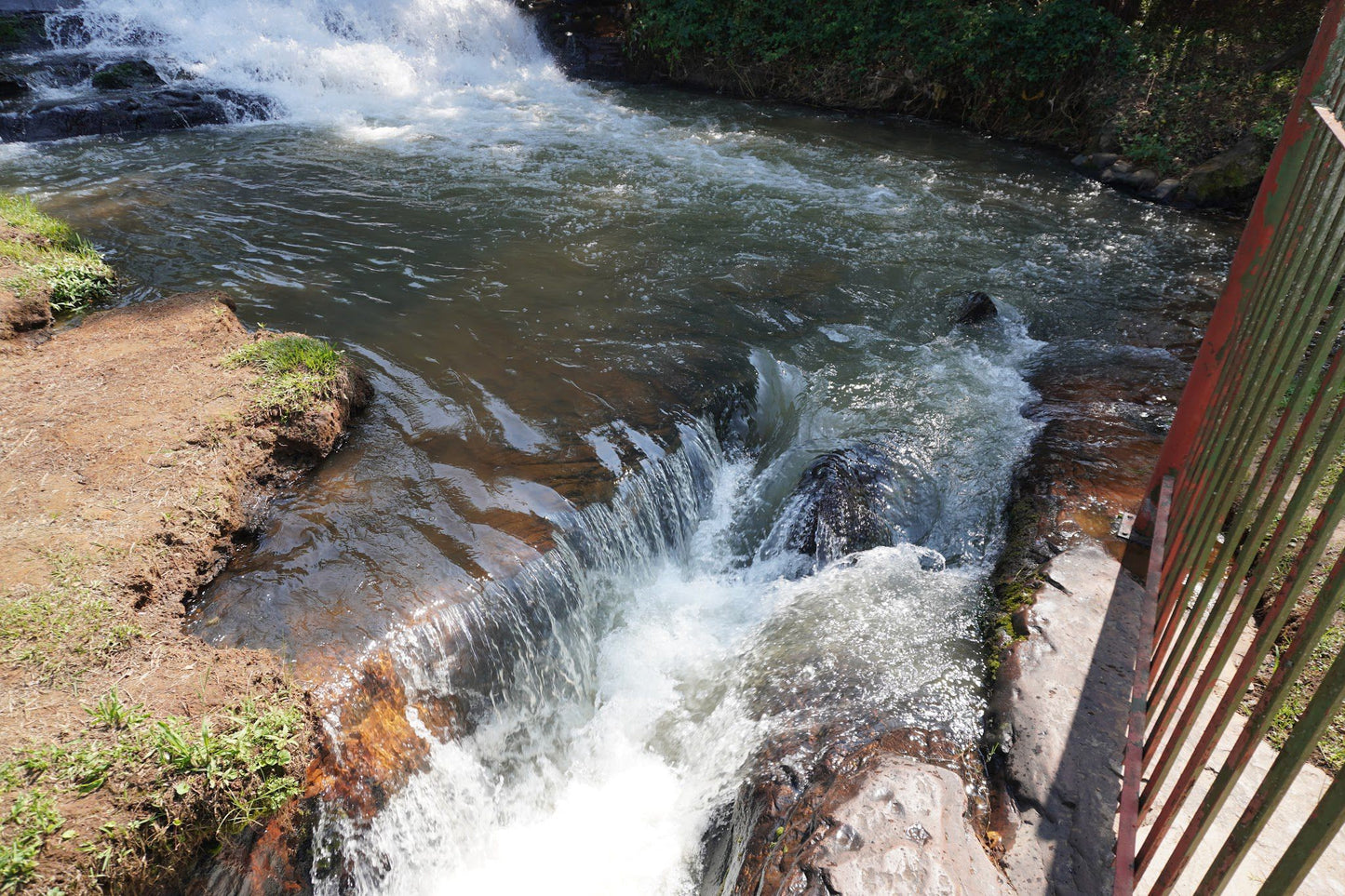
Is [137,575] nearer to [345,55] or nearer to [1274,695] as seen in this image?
[1274,695]

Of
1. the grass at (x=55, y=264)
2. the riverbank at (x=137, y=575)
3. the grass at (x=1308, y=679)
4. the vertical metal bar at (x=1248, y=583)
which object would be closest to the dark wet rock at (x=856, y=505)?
the grass at (x=1308, y=679)

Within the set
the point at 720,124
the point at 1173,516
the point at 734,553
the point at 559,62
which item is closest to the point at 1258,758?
the point at 1173,516

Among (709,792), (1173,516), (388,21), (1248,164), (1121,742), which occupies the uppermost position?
(388,21)

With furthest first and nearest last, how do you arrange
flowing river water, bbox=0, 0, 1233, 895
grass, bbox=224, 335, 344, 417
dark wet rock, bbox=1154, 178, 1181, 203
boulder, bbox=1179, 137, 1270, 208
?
dark wet rock, bbox=1154, 178, 1181, 203 → boulder, bbox=1179, 137, 1270, 208 → grass, bbox=224, 335, 344, 417 → flowing river water, bbox=0, 0, 1233, 895

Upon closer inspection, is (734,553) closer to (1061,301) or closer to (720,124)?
(1061,301)

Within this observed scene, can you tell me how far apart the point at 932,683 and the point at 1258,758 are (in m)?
1.25

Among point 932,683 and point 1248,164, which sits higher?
point 1248,164

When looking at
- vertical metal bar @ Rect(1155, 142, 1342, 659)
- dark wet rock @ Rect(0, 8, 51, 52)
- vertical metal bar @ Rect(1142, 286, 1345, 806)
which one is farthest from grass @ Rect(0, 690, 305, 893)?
dark wet rock @ Rect(0, 8, 51, 52)

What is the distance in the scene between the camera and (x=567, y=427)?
5020mm

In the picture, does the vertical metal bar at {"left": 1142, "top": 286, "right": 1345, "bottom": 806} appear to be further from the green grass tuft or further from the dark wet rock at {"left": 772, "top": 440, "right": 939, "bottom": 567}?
the green grass tuft

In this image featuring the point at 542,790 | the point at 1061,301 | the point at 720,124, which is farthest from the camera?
the point at 720,124

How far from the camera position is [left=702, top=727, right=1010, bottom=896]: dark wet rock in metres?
2.63

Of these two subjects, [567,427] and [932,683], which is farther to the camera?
[567,427]

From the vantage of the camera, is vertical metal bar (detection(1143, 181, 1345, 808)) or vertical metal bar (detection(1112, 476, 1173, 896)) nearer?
vertical metal bar (detection(1143, 181, 1345, 808))
